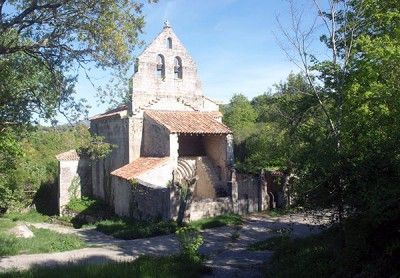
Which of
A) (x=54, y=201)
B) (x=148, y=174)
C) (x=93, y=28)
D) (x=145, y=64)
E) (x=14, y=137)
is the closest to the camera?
(x=93, y=28)

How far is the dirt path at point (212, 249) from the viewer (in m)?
13.8

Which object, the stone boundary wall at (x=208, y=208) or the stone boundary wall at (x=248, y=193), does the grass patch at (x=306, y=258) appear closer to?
the stone boundary wall at (x=208, y=208)

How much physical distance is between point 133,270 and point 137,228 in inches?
367

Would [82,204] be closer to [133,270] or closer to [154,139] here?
[154,139]

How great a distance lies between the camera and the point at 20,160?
22.7 metres

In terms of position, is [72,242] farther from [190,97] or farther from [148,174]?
[190,97]

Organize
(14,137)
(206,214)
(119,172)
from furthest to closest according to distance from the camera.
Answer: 1. (119,172)
2. (206,214)
3. (14,137)

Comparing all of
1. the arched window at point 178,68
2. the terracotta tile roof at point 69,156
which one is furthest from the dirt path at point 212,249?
the arched window at point 178,68

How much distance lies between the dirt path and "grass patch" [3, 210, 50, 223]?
9437 millimetres

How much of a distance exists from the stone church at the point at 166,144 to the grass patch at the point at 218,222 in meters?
0.70

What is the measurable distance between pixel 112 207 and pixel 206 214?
28.4 ft

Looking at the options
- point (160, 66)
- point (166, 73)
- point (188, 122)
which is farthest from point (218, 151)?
point (160, 66)

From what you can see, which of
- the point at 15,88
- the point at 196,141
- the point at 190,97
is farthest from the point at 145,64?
the point at 15,88

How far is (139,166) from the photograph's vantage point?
82.8 ft
